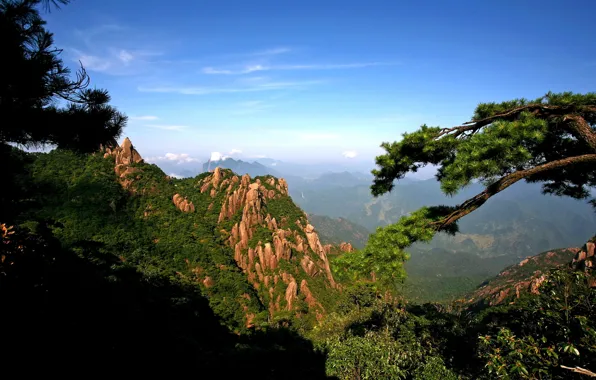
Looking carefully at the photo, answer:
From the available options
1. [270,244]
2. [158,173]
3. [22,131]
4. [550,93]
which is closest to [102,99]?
[22,131]

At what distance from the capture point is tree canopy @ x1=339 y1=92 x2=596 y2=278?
402 centimetres

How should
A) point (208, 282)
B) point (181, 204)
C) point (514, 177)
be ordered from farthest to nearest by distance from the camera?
point (181, 204), point (208, 282), point (514, 177)

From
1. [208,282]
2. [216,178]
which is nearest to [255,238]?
[208,282]

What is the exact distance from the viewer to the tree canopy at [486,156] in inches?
158

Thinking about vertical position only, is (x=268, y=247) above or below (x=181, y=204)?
below

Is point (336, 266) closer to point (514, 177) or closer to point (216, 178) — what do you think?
point (514, 177)

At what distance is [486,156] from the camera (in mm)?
4027

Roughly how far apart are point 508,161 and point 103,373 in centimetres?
799

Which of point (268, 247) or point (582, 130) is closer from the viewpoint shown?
point (582, 130)

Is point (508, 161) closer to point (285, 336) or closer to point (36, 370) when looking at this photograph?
point (36, 370)

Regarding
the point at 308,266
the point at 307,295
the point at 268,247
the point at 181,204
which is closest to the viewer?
the point at 307,295

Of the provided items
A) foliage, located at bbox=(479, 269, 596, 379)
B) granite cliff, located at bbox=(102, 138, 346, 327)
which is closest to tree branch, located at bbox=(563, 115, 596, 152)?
foliage, located at bbox=(479, 269, 596, 379)

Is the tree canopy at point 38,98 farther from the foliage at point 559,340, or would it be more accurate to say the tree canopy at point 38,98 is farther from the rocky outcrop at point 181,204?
the rocky outcrop at point 181,204

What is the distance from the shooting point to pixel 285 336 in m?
21.9
